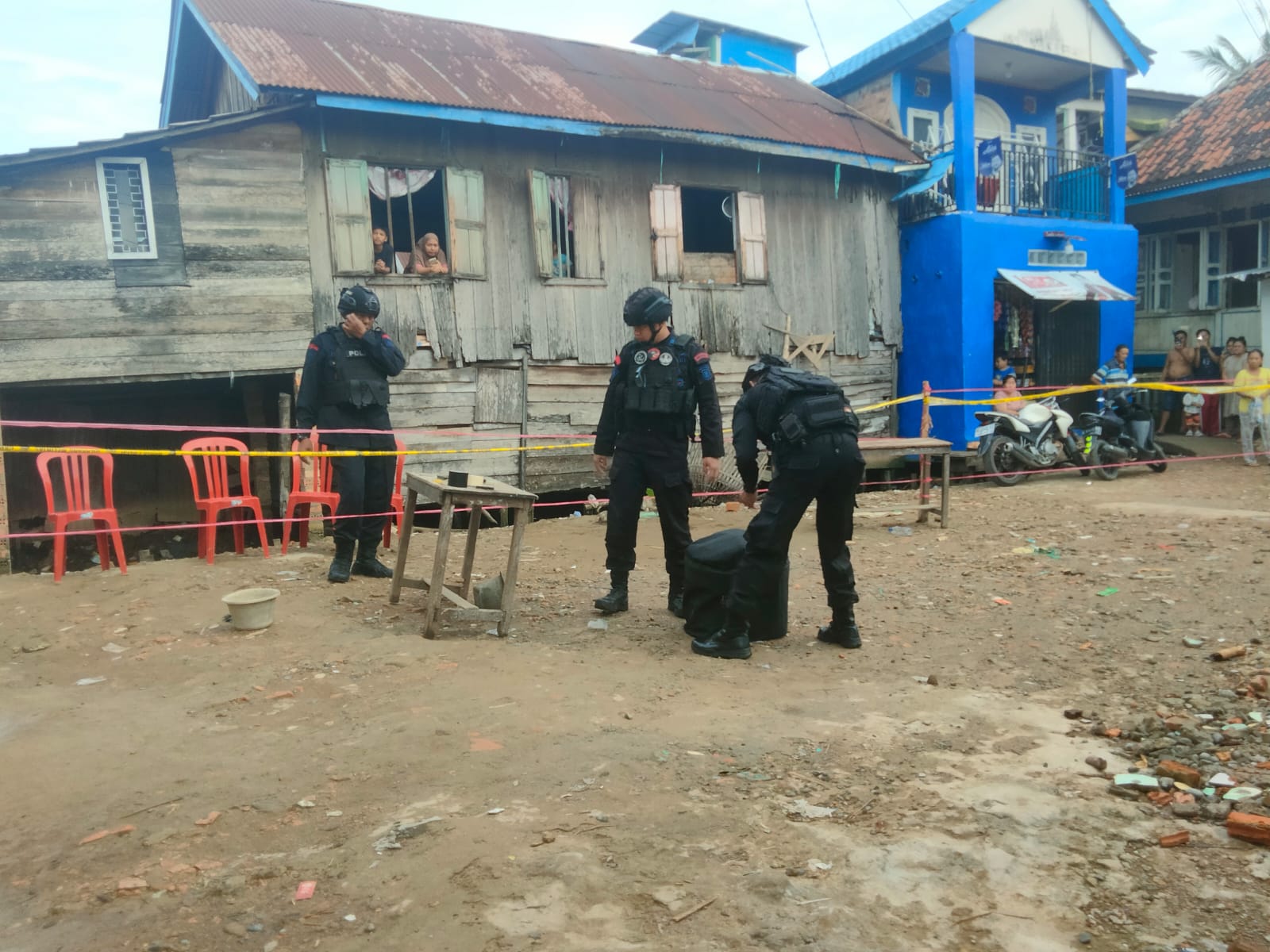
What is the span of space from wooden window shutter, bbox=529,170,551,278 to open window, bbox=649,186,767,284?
138 centimetres

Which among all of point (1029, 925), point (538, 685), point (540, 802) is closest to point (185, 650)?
point (538, 685)

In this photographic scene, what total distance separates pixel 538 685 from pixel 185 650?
1957 mm

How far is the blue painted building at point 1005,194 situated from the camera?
12766 millimetres

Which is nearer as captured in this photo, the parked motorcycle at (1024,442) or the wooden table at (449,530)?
the wooden table at (449,530)

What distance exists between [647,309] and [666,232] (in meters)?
6.37

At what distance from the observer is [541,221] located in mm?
10305

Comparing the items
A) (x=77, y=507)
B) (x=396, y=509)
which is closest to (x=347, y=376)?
(x=396, y=509)

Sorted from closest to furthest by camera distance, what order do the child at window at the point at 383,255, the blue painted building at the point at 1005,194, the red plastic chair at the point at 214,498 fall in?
the red plastic chair at the point at 214,498
the child at window at the point at 383,255
the blue painted building at the point at 1005,194

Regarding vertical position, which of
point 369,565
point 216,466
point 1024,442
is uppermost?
point 216,466

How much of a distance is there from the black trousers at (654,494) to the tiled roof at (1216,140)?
41.9ft

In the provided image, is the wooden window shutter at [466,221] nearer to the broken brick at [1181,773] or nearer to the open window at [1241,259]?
the broken brick at [1181,773]

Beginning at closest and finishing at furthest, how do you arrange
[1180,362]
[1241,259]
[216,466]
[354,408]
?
[354,408] → [216,466] → [1180,362] → [1241,259]

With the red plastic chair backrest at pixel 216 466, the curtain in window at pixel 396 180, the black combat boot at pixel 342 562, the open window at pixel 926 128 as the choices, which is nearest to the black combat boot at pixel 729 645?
the black combat boot at pixel 342 562

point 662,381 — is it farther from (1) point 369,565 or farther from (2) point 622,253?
(2) point 622,253
